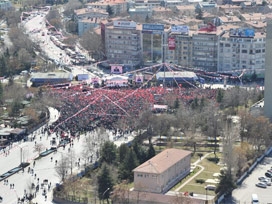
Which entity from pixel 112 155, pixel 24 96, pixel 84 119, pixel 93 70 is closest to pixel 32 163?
pixel 112 155

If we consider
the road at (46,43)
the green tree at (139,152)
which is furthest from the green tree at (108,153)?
the road at (46,43)

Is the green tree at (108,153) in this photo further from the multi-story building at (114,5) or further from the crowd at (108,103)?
the multi-story building at (114,5)

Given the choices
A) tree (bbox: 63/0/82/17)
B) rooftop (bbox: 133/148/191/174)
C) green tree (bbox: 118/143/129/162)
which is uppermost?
tree (bbox: 63/0/82/17)

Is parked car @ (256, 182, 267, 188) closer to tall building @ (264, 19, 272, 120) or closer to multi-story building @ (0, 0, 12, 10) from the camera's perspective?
tall building @ (264, 19, 272, 120)

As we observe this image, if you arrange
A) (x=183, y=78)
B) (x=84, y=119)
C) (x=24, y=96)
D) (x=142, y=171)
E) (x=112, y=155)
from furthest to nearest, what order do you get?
(x=183, y=78) < (x=24, y=96) < (x=84, y=119) < (x=112, y=155) < (x=142, y=171)

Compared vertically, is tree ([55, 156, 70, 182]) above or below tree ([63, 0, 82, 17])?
below

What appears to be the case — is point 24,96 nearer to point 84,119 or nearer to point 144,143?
point 84,119

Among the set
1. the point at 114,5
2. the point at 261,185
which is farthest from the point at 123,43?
the point at 261,185

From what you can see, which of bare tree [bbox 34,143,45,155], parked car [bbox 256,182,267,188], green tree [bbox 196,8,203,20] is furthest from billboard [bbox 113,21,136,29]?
parked car [bbox 256,182,267,188]
